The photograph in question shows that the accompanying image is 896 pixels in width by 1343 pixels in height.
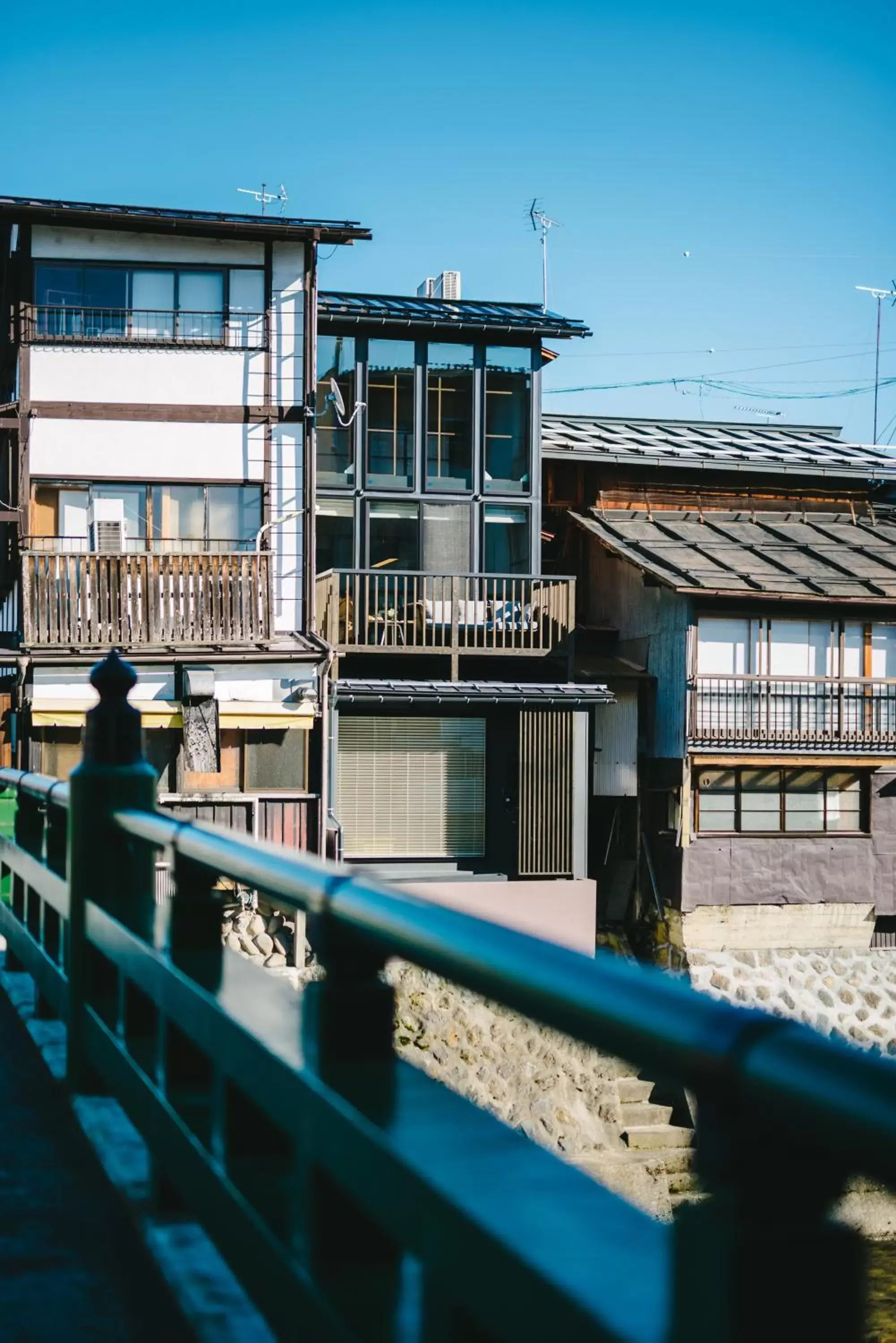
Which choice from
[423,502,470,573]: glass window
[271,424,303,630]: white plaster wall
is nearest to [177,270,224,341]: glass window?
[271,424,303,630]: white plaster wall

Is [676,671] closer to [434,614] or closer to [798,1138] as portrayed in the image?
[434,614]

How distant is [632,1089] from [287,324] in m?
12.5

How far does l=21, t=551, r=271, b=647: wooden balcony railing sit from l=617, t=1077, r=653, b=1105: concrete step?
8219 millimetres

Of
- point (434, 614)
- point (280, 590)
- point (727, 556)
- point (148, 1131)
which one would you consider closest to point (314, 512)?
point (280, 590)

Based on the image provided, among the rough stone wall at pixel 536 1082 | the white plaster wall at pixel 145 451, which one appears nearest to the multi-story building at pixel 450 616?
the white plaster wall at pixel 145 451

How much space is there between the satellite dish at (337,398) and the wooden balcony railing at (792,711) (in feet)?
23.9

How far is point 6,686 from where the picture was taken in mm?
22234

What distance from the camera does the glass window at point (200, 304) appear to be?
21.5 metres

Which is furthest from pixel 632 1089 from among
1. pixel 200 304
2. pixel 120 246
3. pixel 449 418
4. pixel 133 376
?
pixel 120 246

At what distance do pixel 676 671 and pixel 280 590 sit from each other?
6.89 m

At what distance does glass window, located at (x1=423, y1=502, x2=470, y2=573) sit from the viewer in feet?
80.9

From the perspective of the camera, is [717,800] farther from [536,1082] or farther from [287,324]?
[287,324]

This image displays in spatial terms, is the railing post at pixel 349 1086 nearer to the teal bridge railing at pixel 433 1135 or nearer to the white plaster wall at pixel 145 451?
the teal bridge railing at pixel 433 1135

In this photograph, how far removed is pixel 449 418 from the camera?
2500 centimetres
